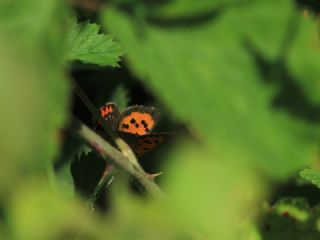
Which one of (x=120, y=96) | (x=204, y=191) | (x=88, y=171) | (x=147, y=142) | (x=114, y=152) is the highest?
(x=204, y=191)

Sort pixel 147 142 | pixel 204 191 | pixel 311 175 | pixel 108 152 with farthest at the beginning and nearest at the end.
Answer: pixel 311 175 < pixel 147 142 < pixel 108 152 < pixel 204 191

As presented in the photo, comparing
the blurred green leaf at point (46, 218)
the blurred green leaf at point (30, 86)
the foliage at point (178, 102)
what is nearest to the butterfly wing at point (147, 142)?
the foliage at point (178, 102)

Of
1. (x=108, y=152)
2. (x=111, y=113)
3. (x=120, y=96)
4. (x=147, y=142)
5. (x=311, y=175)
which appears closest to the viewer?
(x=108, y=152)

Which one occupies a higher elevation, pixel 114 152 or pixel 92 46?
pixel 114 152

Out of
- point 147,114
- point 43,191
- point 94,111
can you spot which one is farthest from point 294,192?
point 43,191

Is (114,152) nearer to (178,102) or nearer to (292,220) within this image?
(178,102)

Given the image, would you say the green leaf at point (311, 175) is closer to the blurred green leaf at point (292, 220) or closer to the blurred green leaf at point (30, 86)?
the blurred green leaf at point (292, 220)

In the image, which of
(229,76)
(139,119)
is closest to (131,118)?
(139,119)
